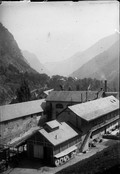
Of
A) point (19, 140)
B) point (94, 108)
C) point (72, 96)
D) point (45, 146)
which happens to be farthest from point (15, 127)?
point (72, 96)

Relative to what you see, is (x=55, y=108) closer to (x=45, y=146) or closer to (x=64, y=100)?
(x=64, y=100)

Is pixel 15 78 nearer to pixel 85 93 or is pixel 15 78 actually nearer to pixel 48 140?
pixel 85 93

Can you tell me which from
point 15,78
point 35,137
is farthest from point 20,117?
point 15,78

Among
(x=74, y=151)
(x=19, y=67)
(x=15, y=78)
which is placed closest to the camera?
(x=74, y=151)

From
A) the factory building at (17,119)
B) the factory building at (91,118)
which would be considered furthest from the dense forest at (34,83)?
the factory building at (91,118)

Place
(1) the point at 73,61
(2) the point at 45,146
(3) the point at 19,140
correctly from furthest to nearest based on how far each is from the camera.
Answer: (1) the point at 73,61 < (3) the point at 19,140 < (2) the point at 45,146

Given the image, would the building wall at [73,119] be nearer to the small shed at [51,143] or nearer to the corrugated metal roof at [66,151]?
the small shed at [51,143]

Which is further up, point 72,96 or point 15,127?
point 72,96
